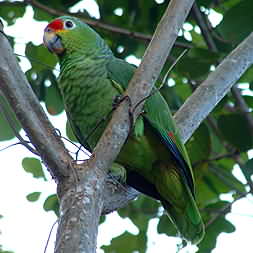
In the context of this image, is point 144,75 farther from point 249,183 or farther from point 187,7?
point 249,183

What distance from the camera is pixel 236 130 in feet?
7.16

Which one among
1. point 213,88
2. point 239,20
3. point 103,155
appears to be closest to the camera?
point 103,155

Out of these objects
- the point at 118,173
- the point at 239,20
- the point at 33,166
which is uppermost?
the point at 239,20

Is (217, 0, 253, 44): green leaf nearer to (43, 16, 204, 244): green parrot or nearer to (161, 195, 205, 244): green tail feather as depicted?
(43, 16, 204, 244): green parrot

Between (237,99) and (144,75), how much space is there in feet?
2.94

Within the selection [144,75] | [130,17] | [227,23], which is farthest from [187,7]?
[130,17]

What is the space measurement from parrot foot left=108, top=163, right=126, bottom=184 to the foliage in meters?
0.37

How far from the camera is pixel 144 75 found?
1.46m

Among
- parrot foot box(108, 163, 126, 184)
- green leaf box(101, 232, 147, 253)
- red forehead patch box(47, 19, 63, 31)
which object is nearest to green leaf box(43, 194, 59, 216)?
green leaf box(101, 232, 147, 253)

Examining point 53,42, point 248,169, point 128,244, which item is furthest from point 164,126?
point 128,244

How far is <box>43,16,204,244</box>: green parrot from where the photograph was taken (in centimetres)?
190

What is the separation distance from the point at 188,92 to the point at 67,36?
2.05 ft

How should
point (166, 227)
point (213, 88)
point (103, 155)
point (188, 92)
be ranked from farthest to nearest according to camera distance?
point (188, 92) < point (166, 227) < point (213, 88) < point (103, 155)

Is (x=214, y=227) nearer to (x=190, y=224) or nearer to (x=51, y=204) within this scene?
(x=190, y=224)
